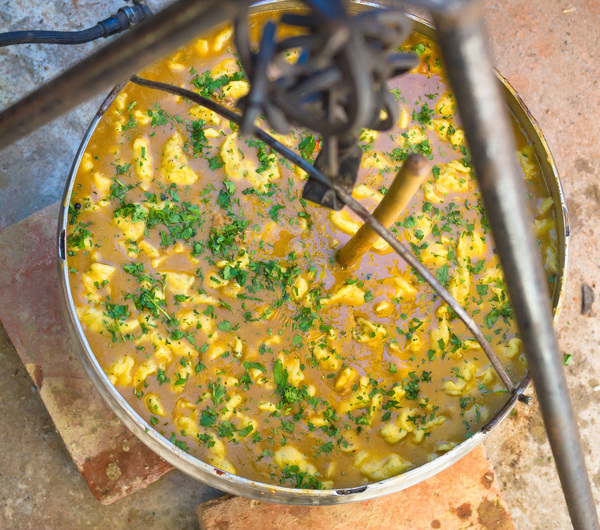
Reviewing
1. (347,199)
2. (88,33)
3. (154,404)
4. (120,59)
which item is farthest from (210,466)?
(88,33)

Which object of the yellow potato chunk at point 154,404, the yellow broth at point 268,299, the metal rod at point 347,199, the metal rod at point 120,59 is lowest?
the yellow potato chunk at point 154,404

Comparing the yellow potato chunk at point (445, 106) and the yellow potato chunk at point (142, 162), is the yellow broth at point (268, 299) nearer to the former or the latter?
the yellow potato chunk at point (142, 162)

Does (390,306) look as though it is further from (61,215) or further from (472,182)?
(61,215)

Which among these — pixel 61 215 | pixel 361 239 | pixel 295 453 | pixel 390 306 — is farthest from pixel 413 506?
pixel 61 215

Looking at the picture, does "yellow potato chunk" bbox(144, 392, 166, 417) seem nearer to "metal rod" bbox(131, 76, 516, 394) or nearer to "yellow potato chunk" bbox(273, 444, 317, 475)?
"yellow potato chunk" bbox(273, 444, 317, 475)

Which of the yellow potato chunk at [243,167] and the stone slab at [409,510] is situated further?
the stone slab at [409,510]

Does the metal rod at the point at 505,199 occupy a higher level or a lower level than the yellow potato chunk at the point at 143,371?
higher

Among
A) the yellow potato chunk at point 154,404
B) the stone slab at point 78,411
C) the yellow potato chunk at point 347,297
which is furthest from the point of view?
the stone slab at point 78,411

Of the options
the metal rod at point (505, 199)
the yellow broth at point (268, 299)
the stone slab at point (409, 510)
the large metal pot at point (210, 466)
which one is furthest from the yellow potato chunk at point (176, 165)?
the metal rod at point (505, 199)
